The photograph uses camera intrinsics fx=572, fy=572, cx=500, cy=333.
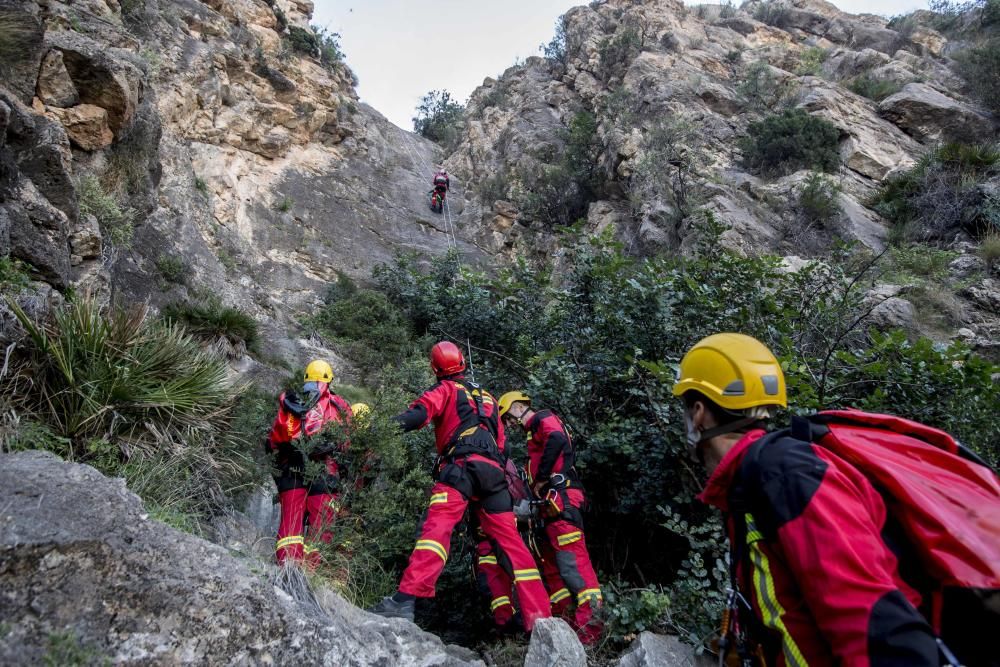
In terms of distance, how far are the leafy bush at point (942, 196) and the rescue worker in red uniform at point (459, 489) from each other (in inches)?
422

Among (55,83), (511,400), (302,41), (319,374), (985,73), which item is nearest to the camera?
(511,400)

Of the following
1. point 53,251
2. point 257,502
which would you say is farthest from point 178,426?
point 53,251

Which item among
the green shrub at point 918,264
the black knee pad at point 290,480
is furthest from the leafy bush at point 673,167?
the black knee pad at point 290,480

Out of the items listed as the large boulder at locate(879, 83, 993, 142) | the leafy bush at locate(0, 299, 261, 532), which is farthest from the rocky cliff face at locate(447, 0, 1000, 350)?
the leafy bush at locate(0, 299, 261, 532)

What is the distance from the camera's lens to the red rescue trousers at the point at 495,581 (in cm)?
431

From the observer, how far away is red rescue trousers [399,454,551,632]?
3742 millimetres

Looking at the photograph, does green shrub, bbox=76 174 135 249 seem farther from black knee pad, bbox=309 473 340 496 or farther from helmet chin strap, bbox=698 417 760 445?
helmet chin strap, bbox=698 417 760 445

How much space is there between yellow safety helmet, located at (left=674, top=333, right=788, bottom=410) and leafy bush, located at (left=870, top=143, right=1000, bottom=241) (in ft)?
37.2

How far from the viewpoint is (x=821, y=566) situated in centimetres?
141

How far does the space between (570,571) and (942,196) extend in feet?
38.8

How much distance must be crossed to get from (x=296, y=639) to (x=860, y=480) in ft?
7.16

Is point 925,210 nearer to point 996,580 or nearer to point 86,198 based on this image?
point 996,580

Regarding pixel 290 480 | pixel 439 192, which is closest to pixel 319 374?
pixel 290 480

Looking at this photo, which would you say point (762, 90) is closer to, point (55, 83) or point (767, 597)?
point (55, 83)
